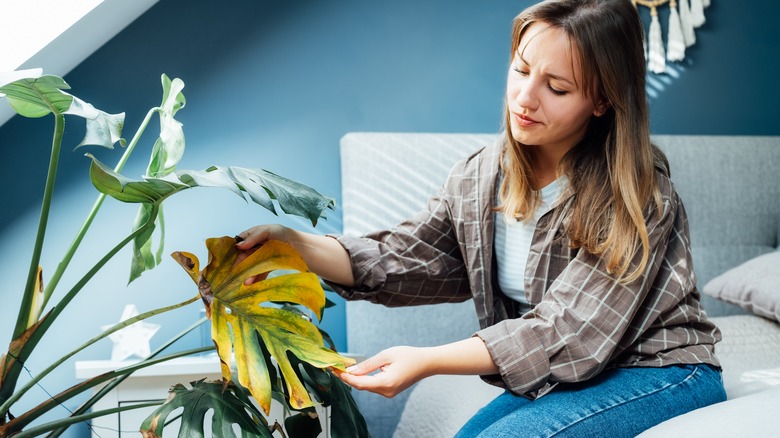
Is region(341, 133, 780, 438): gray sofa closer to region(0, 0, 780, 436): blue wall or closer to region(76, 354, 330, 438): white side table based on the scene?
region(0, 0, 780, 436): blue wall

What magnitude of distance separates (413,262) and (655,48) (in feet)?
4.45

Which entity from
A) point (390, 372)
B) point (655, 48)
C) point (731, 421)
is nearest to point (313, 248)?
point (390, 372)

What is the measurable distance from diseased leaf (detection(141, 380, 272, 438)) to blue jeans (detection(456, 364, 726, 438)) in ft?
1.11

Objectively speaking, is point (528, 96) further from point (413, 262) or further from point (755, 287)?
point (755, 287)

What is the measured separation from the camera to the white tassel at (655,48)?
2.41 meters

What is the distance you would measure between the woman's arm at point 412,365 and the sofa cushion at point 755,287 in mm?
1077

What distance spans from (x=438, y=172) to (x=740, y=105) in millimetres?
1025

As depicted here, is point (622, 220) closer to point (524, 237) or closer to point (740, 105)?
point (524, 237)

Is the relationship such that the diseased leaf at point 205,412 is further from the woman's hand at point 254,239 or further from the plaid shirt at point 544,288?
the plaid shirt at point 544,288

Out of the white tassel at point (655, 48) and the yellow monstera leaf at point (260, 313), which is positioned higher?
the white tassel at point (655, 48)

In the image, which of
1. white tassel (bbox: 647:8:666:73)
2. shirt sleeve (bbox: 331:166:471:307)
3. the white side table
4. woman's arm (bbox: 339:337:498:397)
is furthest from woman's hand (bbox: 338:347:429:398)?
white tassel (bbox: 647:8:666:73)

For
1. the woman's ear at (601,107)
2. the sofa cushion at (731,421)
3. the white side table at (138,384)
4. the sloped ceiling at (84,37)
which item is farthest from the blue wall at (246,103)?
the sofa cushion at (731,421)

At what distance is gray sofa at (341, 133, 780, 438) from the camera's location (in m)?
1.74

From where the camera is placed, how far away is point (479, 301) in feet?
4.67
